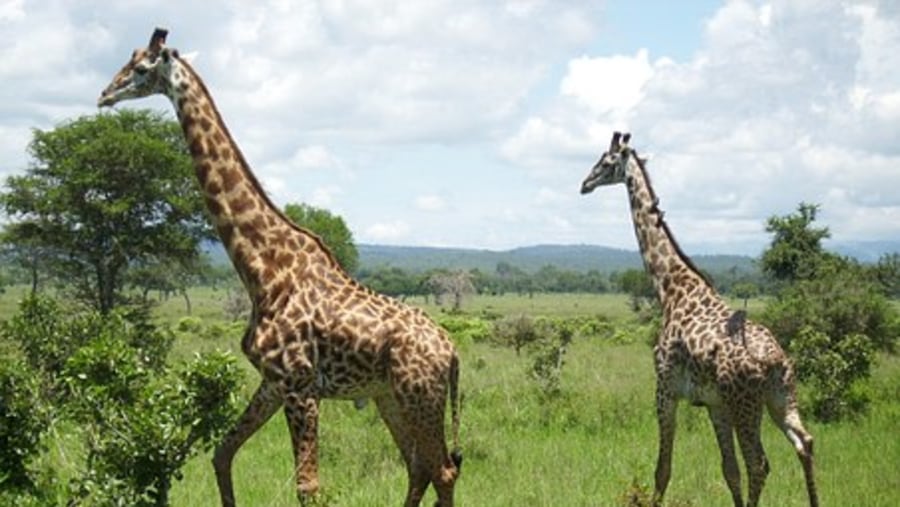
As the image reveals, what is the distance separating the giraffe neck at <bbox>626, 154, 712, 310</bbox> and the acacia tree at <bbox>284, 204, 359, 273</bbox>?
146ft

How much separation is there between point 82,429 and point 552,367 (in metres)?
11.9

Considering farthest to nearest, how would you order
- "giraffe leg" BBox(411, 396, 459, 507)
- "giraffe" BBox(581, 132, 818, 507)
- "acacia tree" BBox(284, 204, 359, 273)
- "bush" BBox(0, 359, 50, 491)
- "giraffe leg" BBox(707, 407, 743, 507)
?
"acacia tree" BBox(284, 204, 359, 273)
"giraffe leg" BBox(707, 407, 743, 507)
"giraffe" BBox(581, 132, 818, 507)
"giraffe leg" BBox(411, 396, 459, 507)
"bush" BBox(0, 359, 50, 491)

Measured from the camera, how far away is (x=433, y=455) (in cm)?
694

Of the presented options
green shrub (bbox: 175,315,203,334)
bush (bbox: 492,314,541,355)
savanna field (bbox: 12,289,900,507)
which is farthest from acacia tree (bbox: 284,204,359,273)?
savanna field (bbox: 12,289,900,507)

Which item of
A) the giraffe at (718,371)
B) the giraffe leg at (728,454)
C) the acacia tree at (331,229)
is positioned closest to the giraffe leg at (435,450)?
the giraffe at (718,371)

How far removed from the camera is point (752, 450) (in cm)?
866

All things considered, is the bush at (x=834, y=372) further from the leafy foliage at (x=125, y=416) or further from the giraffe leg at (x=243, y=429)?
the leafy foliage at (x=125, y=416)

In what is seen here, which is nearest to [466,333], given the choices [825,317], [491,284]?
[825,317]

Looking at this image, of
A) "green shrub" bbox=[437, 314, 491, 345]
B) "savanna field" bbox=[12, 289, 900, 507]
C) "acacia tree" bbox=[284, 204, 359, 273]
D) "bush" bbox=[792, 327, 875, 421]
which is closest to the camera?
"savanna field" bbox=[12, 289, 900, 507]

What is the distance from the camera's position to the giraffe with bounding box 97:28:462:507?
6.66 m

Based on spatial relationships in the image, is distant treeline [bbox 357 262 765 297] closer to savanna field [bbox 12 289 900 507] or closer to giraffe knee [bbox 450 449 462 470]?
savanna field [bbox 12 289 900 507]

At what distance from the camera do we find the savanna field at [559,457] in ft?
30.5

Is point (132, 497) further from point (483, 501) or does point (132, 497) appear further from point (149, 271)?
point (149, 271)

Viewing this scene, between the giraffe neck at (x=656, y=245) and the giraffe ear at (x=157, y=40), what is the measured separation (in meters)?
4.49
